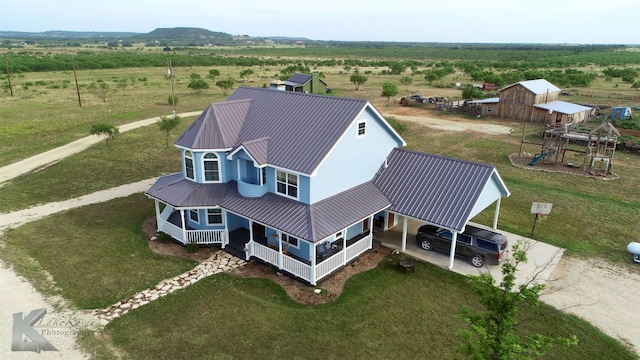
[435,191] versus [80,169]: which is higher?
[435,191]

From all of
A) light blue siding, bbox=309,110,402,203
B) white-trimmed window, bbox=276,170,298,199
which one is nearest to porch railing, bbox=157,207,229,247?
white-trimmed window, bbox=276,170,298,199

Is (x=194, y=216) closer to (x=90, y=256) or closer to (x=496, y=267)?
(x=90, y=256)

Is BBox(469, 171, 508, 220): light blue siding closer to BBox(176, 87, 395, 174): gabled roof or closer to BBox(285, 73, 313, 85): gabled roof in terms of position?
BBox(176, 87, 395, 174): gabled roof

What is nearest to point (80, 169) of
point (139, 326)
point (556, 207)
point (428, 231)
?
point (139, 326)

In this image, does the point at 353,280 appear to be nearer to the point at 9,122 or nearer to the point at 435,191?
the point at 435,191

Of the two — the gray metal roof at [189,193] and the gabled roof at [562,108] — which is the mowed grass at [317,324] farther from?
the gabled roof at [562,108]
